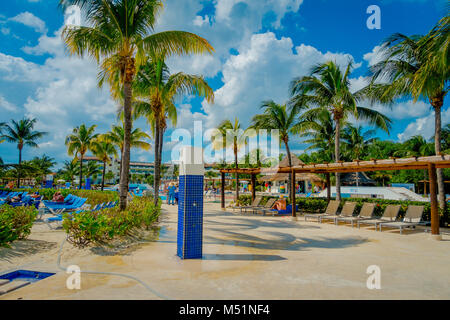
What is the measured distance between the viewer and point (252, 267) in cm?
538

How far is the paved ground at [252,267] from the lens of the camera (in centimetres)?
400

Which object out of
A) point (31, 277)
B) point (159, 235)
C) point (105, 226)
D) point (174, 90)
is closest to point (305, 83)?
point (174, 90)

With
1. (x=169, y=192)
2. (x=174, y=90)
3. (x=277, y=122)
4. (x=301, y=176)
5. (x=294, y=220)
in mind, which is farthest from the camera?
(x=169, y=192)

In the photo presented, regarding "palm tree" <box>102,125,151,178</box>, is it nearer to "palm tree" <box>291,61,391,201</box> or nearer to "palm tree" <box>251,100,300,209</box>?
"palm tree" <box>251,100,300,209</box>

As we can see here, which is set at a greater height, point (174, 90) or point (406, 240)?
point (174, 90)

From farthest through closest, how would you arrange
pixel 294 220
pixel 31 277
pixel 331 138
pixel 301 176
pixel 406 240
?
pixel 331 138, pixel 301 176, pixel 294 220, pixel 406 240, pixel 31 277

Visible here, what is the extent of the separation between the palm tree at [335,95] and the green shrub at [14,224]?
1413cm

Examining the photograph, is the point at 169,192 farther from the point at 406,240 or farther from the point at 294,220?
the point at 406,240

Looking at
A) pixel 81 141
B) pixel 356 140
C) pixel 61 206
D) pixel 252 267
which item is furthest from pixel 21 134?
pixel 356 140

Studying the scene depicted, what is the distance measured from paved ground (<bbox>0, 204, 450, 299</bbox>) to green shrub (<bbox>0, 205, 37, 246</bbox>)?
0.99ft

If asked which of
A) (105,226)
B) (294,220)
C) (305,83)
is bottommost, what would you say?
(294,220)

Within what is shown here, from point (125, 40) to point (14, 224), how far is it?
6318 mm

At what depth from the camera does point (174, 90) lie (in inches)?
482
